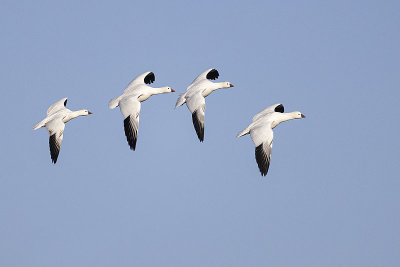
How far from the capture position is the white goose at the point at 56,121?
48.9 m

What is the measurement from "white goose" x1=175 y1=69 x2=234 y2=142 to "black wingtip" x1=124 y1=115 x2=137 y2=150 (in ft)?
8.77

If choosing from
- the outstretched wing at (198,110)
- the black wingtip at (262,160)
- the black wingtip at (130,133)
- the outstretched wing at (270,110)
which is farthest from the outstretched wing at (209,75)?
the black wingtip at (262,160)

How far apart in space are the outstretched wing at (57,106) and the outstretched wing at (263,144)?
29.8 feet

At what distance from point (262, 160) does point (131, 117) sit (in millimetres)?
5837

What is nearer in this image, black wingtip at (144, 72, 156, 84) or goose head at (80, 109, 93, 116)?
goose head at (80, 109, 93, 116)

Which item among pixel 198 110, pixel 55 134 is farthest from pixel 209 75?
pixel 55 134

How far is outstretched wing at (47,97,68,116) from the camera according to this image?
5181 centimetres

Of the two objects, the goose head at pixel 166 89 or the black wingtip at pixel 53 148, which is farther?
the goose head at pixel 166 89

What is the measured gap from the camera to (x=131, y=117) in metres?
48.7

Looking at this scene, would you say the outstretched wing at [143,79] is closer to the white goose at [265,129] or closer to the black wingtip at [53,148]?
the black wingtip at [53,148]

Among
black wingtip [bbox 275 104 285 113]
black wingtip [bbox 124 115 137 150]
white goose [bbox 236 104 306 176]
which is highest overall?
black wingtip [bbox 124 115 137 150]

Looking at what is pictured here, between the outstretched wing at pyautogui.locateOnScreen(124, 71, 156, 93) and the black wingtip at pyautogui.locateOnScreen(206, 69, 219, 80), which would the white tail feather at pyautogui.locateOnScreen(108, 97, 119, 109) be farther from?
the black wingtip at pyautogui.locateOnScreen(206, 69, 219, 80)

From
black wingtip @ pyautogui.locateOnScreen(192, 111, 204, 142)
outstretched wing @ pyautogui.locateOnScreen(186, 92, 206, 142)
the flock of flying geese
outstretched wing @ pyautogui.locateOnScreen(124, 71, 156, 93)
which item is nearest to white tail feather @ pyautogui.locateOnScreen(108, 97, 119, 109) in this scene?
the flock of flying geese

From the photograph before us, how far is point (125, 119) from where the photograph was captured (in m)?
48.6
